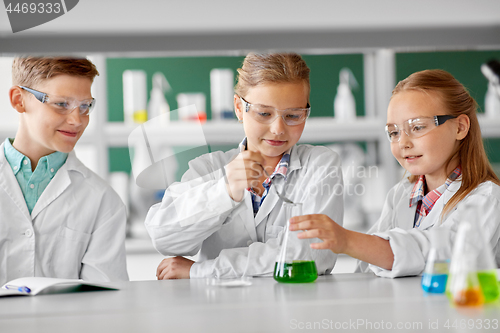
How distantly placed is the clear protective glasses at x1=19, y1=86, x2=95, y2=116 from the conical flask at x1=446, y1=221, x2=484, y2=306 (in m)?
1.05

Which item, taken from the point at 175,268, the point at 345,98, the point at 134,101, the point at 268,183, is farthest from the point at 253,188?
the point at 345,98

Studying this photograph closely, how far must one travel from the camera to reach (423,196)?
4.52 ft

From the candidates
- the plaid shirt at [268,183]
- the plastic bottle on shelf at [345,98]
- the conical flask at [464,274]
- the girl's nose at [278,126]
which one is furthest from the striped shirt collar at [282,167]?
the plastic bottle on shelf at [345,98]

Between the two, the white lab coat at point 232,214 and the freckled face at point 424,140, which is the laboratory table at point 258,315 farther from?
the freckled face at point 424,140

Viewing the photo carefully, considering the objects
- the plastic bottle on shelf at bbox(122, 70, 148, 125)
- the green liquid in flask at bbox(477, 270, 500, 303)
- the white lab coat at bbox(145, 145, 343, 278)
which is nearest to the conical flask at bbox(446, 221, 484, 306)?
the green liquid in flask at bbox(477, 270, 500, 303)

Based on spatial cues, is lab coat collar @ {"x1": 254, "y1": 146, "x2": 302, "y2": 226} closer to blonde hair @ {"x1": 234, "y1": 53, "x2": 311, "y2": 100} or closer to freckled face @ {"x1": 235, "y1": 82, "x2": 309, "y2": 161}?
freckled face @ {"x1": 235, "y1": 82, "x2": 309, "y2": 161}

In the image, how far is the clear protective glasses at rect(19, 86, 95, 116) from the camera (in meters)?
1.31

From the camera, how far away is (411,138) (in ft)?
4.42

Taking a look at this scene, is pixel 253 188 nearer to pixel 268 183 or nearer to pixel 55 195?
pixel 268 183

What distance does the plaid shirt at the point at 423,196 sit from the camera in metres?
1.32

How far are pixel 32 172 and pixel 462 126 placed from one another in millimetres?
1331

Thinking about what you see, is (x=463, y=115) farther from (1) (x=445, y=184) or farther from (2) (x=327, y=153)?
(2) (x=327, y=153)

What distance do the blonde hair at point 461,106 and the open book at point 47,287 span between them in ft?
3.28

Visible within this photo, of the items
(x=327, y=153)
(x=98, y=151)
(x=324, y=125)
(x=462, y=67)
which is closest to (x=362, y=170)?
(x=324, y=125)
